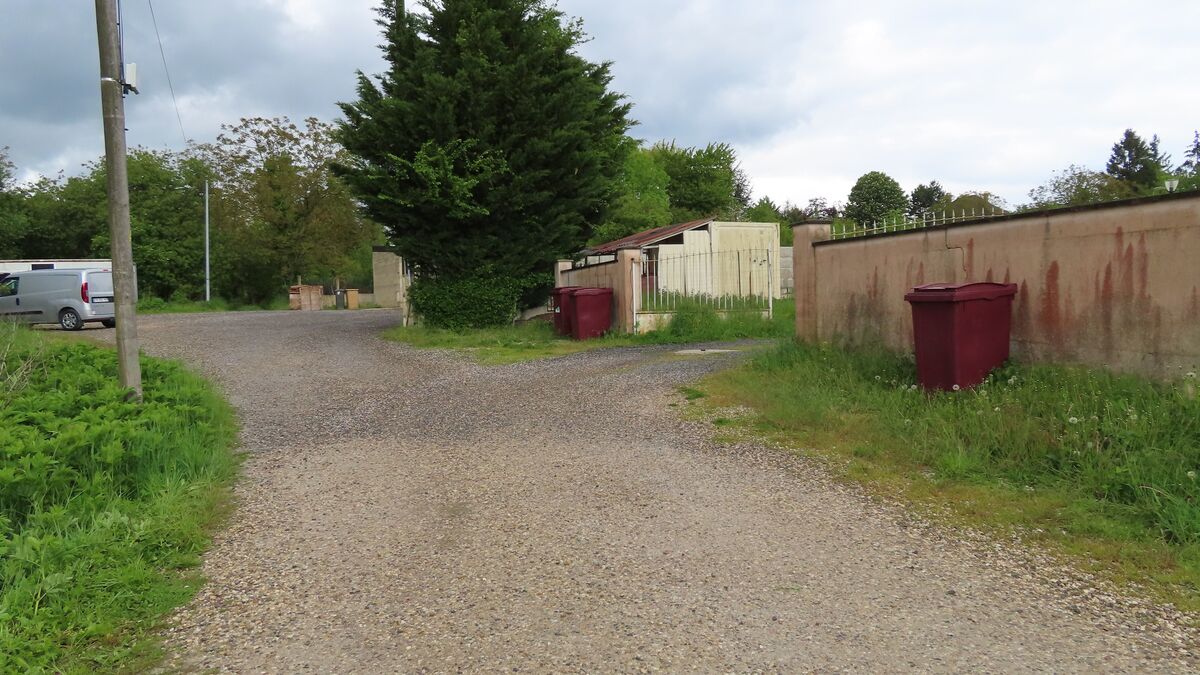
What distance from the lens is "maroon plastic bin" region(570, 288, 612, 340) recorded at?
16375mm

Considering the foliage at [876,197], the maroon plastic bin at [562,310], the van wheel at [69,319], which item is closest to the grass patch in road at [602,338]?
the maroon plastic bin at [562,310]

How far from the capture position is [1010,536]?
452cm

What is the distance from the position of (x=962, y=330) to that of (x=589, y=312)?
993 cm

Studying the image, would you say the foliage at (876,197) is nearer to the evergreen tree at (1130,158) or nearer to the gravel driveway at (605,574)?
the evergreen tree at (1130,158)

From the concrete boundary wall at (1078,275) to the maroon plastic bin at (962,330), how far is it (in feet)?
0.77

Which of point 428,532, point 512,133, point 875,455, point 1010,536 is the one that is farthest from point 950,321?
point 512,133

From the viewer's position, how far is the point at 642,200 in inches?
1720

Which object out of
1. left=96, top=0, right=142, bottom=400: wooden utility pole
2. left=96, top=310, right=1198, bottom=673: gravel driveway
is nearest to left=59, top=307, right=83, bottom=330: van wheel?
left=96, top=0, right=142, bottom=400: wooden utility pole

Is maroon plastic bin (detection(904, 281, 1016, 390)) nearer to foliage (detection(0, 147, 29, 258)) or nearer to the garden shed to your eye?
the garden shed

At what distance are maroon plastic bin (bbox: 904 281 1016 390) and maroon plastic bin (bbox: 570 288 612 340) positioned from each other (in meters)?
9.43

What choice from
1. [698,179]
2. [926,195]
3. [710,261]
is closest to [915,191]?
[926,195]

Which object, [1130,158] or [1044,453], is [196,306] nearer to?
[1044,453]

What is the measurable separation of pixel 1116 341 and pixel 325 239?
137ft

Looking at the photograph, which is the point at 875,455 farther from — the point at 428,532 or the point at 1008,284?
the point at 428,532
